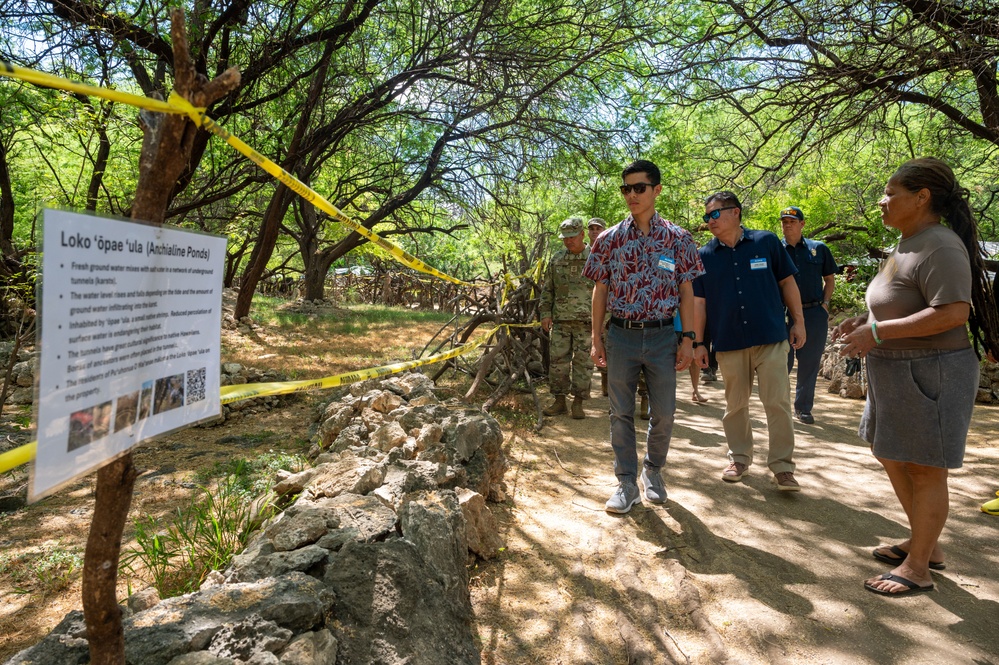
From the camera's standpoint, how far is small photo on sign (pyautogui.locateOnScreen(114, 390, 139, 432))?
48.8 inches

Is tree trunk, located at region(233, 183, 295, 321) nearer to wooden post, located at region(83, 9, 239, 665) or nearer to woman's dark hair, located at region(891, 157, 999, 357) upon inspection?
wooden post, located at region(83, 9, 239, 665)

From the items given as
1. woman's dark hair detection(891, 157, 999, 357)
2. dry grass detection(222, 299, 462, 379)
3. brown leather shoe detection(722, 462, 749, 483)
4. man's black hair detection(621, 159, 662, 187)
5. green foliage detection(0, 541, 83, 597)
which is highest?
man's black hair detection(621, 159, 662, 187)

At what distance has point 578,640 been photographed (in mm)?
2375

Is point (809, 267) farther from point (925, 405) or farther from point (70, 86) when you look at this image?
point (70, 86)

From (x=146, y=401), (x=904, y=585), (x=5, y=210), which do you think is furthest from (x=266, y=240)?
(x=904, y=585)

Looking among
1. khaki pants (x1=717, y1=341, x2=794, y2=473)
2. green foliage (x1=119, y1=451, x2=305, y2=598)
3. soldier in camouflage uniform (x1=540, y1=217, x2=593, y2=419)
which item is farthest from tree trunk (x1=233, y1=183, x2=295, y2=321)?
khaki pants (x1=717, y1=341, x2=794, y2=473)

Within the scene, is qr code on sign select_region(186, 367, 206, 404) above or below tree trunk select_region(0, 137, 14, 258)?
below

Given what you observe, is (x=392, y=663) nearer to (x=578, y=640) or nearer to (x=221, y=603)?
(x=221, y=603)

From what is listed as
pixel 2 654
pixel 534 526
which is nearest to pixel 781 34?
pixel 534 526

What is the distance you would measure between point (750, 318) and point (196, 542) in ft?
11.3

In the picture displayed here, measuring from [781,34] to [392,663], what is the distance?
6.32 metres

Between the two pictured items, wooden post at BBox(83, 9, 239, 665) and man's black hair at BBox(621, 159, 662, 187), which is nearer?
wooden post at BBox(83, 9, 239, 665)

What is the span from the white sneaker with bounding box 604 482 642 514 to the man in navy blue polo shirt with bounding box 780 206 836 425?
268cm

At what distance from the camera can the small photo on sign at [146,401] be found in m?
1.31
